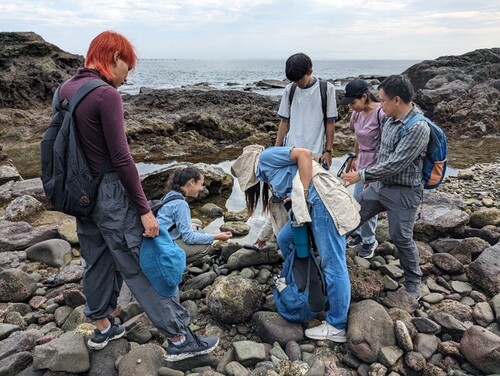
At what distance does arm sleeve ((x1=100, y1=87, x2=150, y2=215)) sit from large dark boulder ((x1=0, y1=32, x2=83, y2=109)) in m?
20.3

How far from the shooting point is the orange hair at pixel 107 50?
270cm

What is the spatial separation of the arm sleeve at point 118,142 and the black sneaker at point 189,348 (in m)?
1.24

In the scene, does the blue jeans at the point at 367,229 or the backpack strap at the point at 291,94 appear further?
the blue jeans at the point at 367,229

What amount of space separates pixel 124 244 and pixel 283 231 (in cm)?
155

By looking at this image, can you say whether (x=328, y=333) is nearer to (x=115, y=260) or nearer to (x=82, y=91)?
(x=115, y=260)

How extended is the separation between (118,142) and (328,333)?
7.95ft

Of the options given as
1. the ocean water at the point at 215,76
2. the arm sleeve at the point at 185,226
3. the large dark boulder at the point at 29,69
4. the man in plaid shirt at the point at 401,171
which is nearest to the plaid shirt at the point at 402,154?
the man in plaid shirt at the point at 401,171

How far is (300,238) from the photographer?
11.4 ft

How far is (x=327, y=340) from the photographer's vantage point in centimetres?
363

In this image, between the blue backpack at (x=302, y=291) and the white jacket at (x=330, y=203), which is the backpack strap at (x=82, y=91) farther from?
the blue backpack at (x=302, y=291)

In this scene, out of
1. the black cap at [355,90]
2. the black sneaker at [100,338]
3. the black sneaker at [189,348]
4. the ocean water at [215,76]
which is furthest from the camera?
the ocean water at [215,76]

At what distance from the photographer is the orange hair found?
8.85 feet

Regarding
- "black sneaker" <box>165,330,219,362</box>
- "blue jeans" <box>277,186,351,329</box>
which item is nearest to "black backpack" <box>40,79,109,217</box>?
"black sneaker" <box>165,330,219,362</box>

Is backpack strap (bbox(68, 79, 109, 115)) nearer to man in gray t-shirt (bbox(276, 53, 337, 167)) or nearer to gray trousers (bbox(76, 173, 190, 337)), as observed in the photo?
gray trousers (bbox(76, 173, 190, 337))
